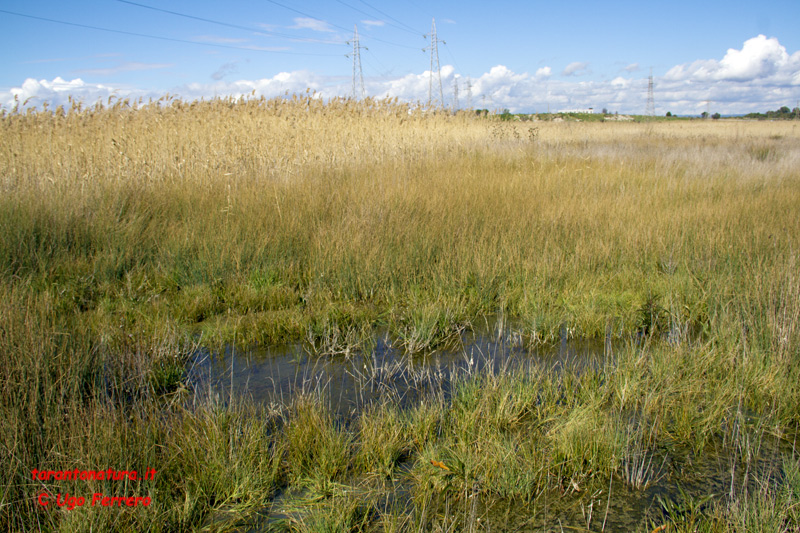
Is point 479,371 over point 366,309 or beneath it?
beneath

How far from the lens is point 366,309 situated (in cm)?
438

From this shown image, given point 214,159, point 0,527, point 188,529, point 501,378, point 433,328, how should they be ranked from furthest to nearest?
point 214,159 → point 433,328 → point 501,378 → point 188,529 → point 0,527

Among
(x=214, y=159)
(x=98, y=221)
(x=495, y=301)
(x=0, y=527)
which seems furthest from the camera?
(x=214, y=159)

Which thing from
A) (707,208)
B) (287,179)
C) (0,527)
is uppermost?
(287,179)

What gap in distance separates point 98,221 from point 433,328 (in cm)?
400

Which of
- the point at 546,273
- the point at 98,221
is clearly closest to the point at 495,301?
the point at 546,273

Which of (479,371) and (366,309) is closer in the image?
(479,371)

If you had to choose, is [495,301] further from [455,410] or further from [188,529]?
[188,529]

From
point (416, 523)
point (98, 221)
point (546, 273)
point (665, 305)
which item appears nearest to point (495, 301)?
point (546, 273)

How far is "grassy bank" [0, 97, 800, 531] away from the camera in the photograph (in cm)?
221

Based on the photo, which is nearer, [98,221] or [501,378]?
[501,378]

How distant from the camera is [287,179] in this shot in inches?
285

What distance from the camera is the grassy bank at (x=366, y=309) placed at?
2.21 meters

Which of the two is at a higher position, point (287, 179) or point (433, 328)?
point (287, 179)
